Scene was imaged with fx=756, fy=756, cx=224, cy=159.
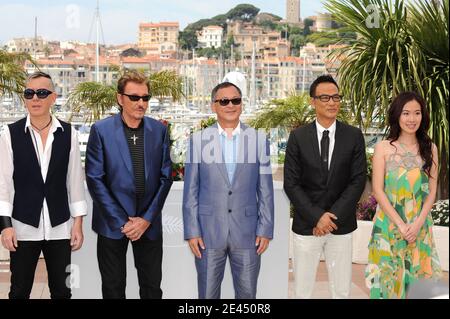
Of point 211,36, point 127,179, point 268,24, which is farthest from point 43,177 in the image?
point 268,24

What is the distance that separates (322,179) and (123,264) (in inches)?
47.1

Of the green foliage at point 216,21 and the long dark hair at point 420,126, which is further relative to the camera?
the green foliage at point 216,21

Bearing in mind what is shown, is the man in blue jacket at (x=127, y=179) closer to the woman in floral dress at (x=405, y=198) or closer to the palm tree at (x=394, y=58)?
the woman in floral dress at (x=405, y=198)

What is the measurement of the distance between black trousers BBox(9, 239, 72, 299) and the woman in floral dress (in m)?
1.70

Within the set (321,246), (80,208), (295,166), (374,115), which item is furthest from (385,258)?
(374,115)

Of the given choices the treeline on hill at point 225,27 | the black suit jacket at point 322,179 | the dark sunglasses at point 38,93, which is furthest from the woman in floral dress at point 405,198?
the treeline on hill at point 225,27

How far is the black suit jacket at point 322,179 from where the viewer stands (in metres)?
4.11

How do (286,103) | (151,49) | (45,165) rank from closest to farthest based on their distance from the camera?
1. (45,165)
2. (286,103)
3. (151,49)

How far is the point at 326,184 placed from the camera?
13.5ft

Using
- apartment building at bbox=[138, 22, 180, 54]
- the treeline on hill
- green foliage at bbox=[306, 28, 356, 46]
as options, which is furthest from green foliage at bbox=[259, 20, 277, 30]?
green foliage at bbox=[306, 28, 356, 46]

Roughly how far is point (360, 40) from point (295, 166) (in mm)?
2687

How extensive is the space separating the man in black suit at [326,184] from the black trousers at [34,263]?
4.15 feet
